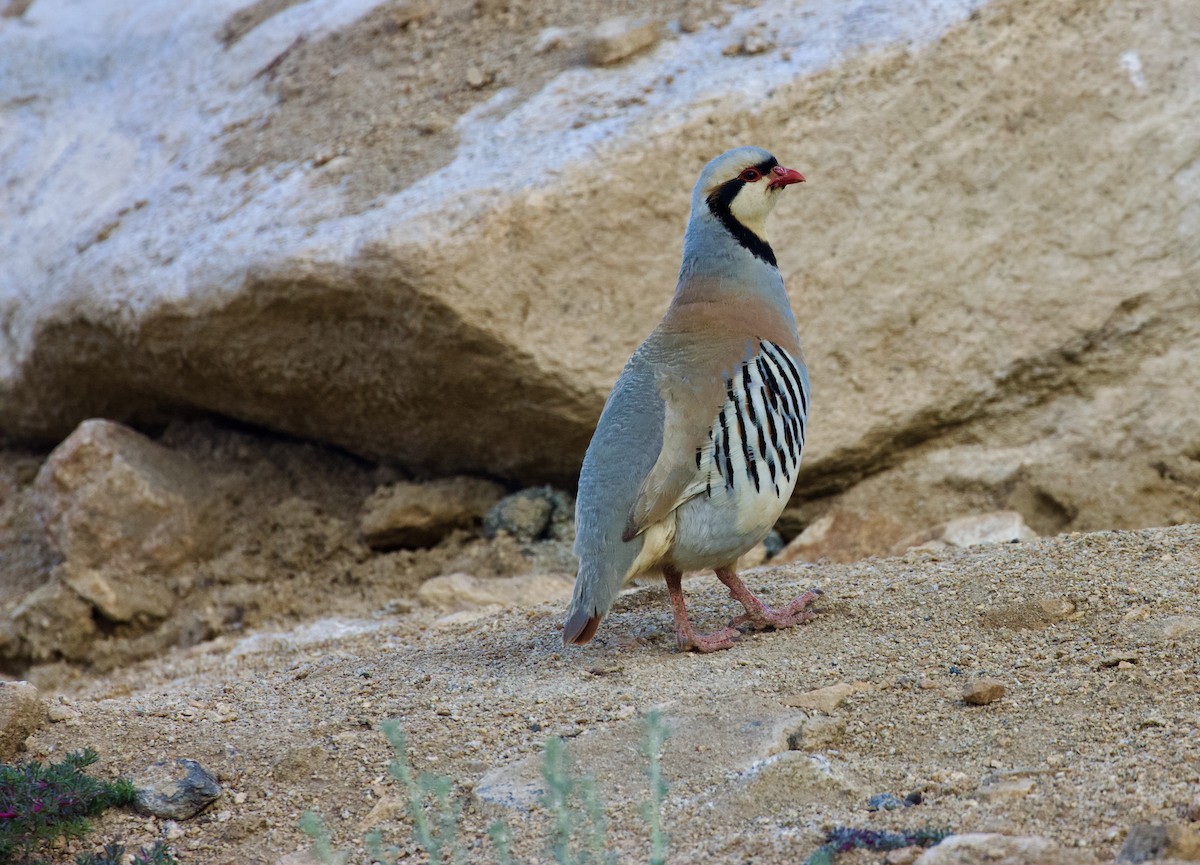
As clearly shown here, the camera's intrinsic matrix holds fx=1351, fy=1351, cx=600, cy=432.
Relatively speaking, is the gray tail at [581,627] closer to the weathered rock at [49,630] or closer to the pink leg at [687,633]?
the pink leg at [687,633]

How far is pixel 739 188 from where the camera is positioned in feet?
16.3

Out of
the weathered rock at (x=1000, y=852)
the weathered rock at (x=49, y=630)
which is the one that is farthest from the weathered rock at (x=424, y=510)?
the weathered rock at (x=1000, y=852)

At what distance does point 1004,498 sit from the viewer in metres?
6.57

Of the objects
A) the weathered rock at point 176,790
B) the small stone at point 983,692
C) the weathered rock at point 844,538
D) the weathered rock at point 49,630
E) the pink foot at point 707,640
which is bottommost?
the weathered rock at point 844,538

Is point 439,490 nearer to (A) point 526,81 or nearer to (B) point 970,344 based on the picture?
(A) point 526,81

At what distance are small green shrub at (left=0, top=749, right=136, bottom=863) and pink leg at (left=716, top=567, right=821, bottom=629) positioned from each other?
2024 mm

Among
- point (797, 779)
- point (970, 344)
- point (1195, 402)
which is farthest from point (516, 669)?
point (1195, 402)

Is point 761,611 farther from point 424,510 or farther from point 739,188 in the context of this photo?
point 424,510

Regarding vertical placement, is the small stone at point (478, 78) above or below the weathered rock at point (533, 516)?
above

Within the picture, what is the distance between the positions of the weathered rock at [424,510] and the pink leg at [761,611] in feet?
8.72

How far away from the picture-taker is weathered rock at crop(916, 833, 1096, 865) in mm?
2529

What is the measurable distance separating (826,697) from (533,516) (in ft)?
10.6

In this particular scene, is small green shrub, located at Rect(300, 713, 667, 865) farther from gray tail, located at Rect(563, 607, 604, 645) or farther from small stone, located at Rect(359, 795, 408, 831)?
gray tail, located at Rect(563, 607, 604, 645)

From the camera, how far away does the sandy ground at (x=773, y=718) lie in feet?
10.0
